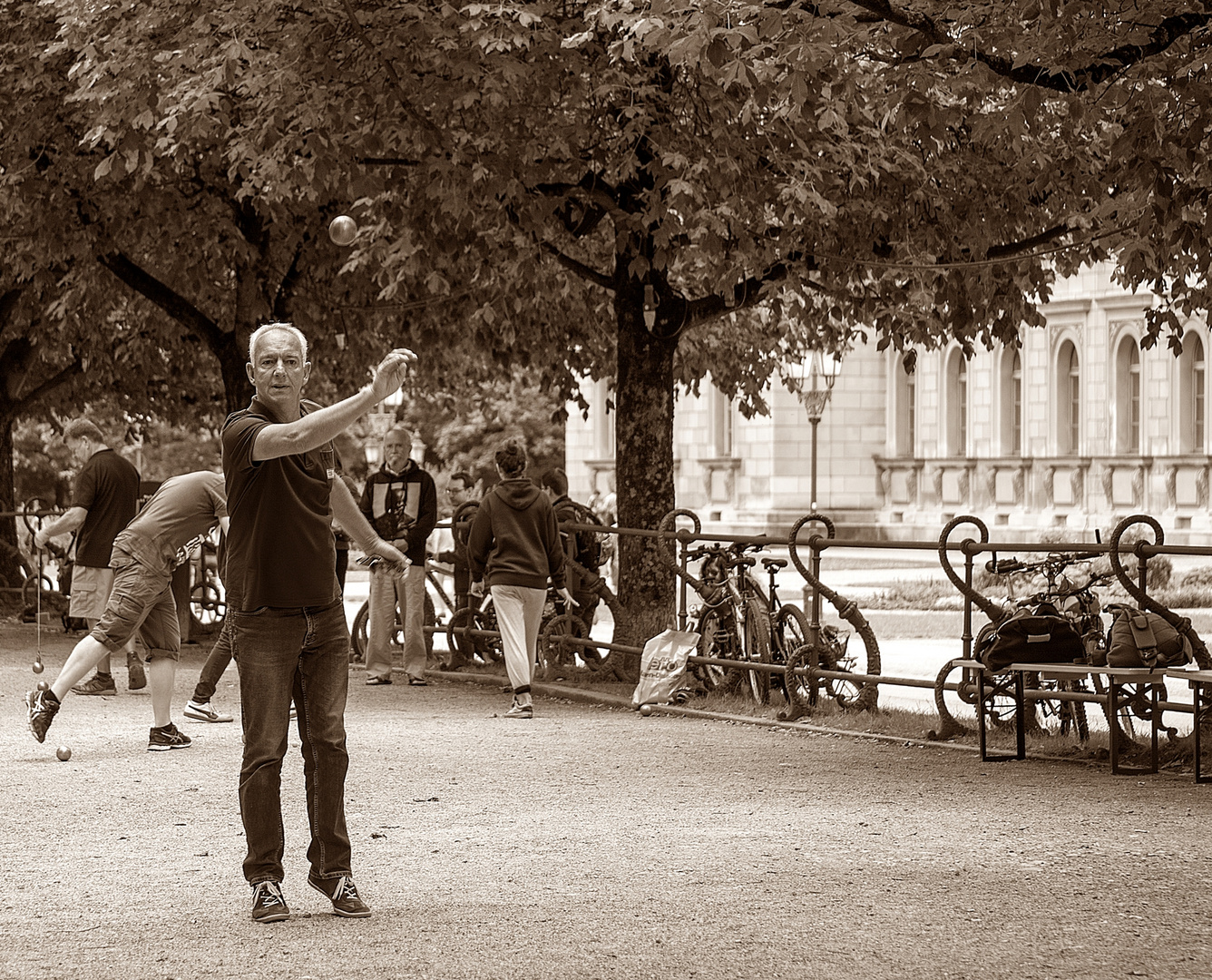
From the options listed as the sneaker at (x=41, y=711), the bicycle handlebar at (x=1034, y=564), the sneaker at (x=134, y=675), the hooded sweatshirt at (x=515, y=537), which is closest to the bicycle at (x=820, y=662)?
the bicycle handlebar at (x=1034, y=564)

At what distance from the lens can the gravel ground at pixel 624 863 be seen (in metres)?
5.85

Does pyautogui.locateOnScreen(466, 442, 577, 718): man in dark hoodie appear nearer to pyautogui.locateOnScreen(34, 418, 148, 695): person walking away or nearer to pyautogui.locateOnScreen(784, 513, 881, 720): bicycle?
pyautogui.locateOnScreen(784, 513, 881, 720): bicycle

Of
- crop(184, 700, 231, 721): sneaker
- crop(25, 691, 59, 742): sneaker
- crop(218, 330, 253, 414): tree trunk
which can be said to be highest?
crop(218, 330, 253, 414): tree trunk

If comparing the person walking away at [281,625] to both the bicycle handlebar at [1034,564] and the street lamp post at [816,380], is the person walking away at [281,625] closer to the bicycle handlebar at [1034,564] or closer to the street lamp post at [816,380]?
the bicycle handlebar at [1034,564]

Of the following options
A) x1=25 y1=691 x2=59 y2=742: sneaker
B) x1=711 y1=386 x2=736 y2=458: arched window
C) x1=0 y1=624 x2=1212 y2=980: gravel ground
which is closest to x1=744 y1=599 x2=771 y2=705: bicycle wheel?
x1=0 y1=624 x2=1212 y2=980: gravel ground

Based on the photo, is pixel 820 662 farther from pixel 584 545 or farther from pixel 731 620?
pixel 584 545

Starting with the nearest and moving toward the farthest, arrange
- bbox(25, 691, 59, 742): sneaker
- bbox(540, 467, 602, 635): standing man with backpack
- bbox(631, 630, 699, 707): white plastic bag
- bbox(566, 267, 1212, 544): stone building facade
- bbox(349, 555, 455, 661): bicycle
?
bbox(25, 691, 59, 742): sneaker
bbox(631, 630, 699, 707): white plastic bag
bbox(540, 467, 602, 635): standing man with backpack
bbox(349, 555, 455, 661): bicycle
bbox(566, 267, 1212, 544): stone building facade

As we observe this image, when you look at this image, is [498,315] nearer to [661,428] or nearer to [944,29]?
[661,428]

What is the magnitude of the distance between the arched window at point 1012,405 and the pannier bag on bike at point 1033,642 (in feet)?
116

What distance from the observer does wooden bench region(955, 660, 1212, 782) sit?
9.45 meters

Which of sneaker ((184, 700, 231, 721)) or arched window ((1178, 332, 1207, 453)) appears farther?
arched window ((1178, 332, 1207, 453))

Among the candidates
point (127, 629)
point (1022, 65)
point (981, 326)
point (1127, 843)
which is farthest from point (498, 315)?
point (1127, 843)

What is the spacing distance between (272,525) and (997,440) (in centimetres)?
3996

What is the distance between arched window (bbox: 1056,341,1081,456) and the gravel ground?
33184mm
